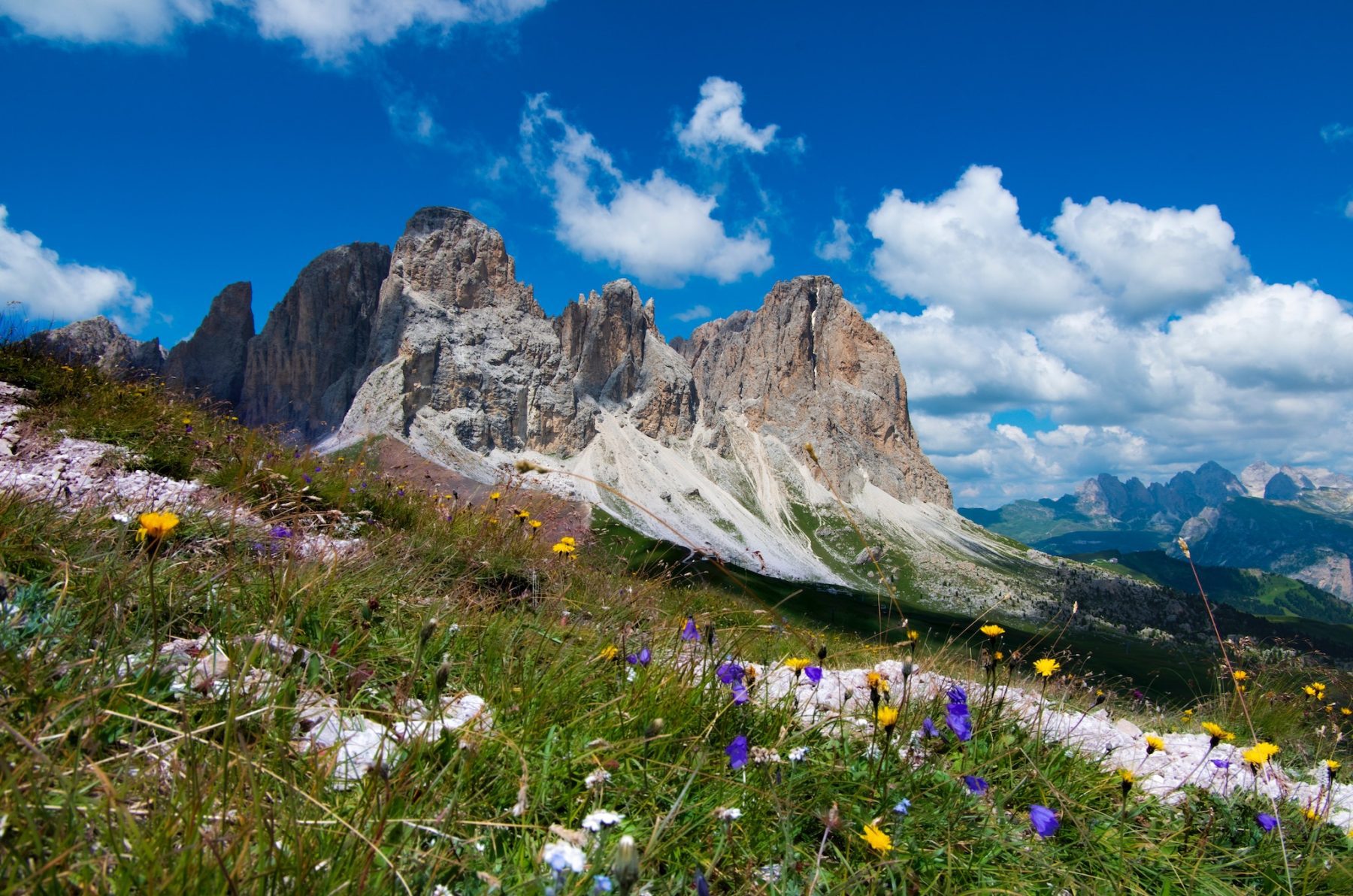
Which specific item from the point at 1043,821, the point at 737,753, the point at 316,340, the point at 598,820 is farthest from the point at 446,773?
the point at 316,340

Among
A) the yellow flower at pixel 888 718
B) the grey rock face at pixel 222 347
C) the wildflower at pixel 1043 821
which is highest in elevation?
Result: the grey rock face at pixel 222 347

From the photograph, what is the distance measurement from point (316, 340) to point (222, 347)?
116ft

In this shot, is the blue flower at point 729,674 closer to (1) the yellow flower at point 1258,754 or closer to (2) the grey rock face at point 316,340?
(1) the yellow flower at point 1258,754

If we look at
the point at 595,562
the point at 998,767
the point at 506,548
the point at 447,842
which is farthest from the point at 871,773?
the point at 595,562

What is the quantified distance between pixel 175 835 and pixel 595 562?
279 inches

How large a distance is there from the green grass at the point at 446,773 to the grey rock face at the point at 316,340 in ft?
651

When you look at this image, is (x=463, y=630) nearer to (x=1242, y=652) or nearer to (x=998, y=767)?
(x=998, y=767)

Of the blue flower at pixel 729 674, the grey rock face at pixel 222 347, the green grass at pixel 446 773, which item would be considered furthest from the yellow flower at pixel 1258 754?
the grey rock face at pixel 222 347

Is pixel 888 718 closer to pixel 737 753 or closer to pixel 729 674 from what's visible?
pixel 737 753

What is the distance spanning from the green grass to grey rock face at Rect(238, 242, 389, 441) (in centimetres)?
19854

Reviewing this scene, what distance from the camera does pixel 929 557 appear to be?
627ft

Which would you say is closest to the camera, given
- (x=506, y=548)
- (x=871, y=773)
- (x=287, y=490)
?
(x=871, y=773)

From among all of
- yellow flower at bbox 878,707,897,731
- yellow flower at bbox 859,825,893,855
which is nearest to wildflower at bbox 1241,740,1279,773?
yellow flower at bbox 878,707,897,731

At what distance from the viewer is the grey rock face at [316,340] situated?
184 meters
